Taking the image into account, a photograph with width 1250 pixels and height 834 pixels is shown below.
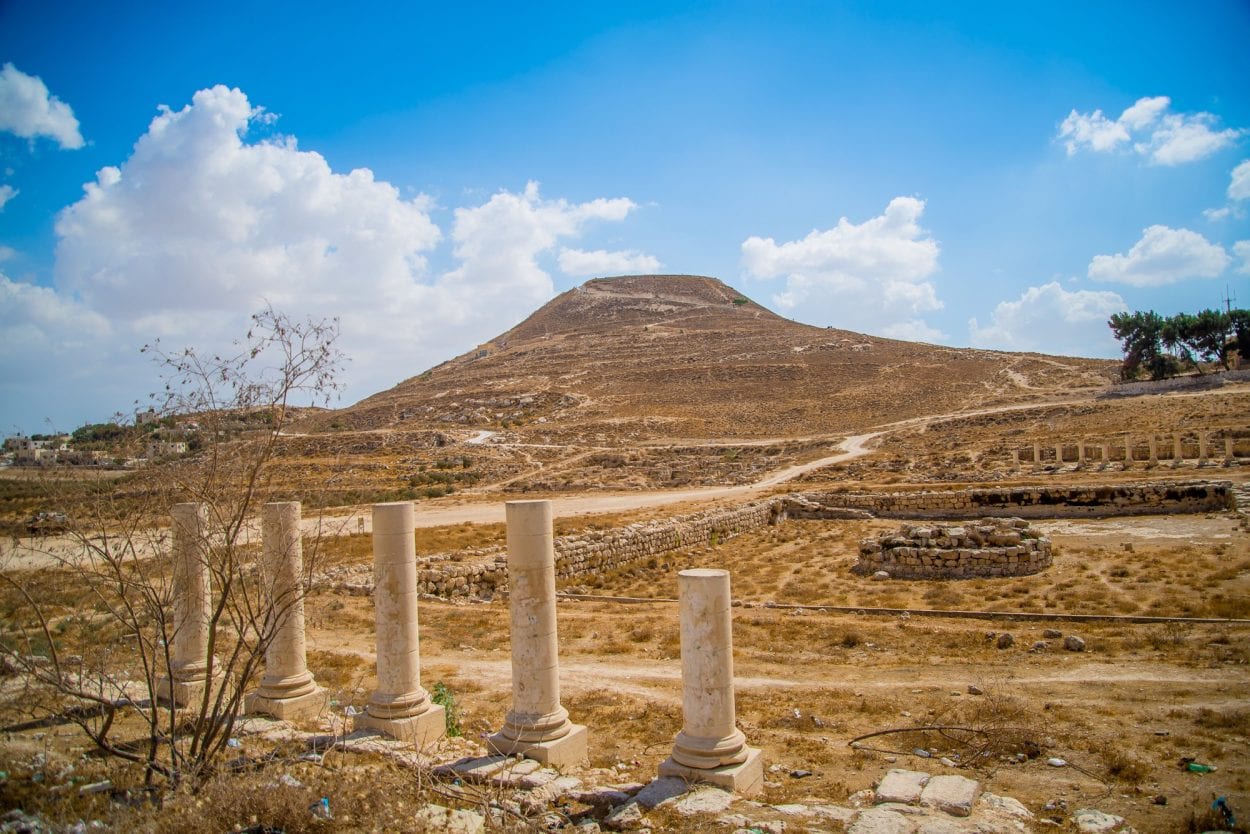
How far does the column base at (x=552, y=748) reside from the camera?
7.98m

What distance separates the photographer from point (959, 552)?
1798cm

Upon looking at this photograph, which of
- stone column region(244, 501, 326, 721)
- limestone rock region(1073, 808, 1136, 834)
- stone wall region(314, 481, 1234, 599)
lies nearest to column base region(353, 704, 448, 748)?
stone column region(244, 501, 326, 721)

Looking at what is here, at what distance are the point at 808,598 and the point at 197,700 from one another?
1183 centimetres

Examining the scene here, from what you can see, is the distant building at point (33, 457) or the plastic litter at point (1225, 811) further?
the distant building at point (33, 457)

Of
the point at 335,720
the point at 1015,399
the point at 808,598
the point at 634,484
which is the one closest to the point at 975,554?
the point at 808,598

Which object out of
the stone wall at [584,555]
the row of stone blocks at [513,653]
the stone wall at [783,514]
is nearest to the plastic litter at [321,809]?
the row of stone blocks at [513,653]

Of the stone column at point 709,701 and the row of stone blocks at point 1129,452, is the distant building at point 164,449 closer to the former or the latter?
the stone column at point 709,701

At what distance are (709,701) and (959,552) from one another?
1259cm

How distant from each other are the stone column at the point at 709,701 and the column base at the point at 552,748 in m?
1.14

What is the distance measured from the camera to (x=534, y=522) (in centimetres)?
870

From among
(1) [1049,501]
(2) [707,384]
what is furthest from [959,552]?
(2) [707,384]

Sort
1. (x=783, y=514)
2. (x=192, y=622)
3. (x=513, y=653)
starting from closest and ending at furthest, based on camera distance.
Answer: (x=513, y=653), (x=192, y=622), (x=783, y=514)

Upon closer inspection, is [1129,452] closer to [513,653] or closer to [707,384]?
[513,653]

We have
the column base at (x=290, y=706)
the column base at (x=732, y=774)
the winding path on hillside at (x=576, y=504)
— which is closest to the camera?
the column base at (x=732, y=774)
